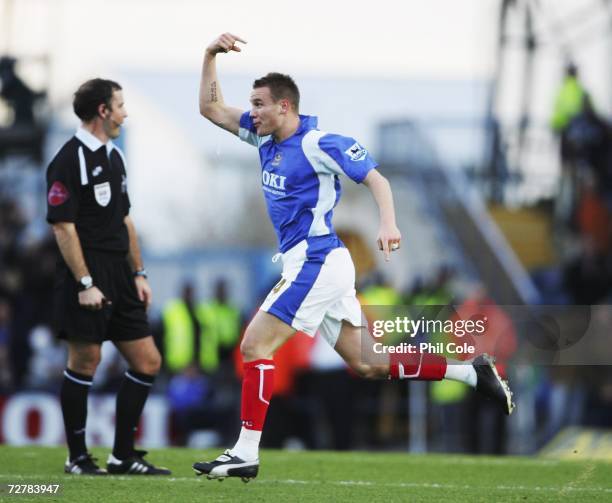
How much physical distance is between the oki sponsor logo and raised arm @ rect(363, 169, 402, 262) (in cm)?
46

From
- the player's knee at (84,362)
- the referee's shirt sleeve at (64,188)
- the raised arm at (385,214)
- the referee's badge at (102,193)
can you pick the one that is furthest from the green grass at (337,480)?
the referee's badge at (102,193)

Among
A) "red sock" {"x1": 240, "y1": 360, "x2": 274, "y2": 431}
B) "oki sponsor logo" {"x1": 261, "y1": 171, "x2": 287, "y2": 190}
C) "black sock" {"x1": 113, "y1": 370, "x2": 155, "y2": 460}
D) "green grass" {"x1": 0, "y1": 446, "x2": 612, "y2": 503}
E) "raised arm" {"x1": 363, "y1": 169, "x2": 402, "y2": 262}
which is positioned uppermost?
"oki sponsor logo" {"x1": 261, "y1": 171, "x2": 287, "y2": 190}

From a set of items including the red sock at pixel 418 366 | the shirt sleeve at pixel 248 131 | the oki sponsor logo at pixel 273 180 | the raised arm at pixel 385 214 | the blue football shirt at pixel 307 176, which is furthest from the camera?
the shirt sleeve at pixel 248 131

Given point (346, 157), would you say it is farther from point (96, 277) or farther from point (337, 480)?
point (337, 480)

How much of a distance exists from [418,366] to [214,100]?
1960 millimetres

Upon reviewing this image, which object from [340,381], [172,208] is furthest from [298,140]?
[172,208]

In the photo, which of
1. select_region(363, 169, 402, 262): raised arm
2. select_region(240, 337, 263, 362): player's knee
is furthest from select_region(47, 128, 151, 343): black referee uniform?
select_region(363, 169, 402, 262): raised arm

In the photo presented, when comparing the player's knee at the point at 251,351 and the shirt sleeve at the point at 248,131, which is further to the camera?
the shirt sleeve at the point at 248,131

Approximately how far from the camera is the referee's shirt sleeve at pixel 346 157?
25.0 ft

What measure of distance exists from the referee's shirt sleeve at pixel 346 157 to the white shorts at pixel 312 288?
0.43 meters

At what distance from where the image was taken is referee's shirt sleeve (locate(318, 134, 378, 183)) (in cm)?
762

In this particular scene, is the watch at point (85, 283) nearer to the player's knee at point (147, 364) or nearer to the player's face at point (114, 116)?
the player's knee at point (147, 364)

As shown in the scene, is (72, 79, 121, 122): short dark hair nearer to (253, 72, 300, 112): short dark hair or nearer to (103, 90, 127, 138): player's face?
(103, 90, 127, 138): player's face

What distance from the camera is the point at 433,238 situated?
2064 centimetres
